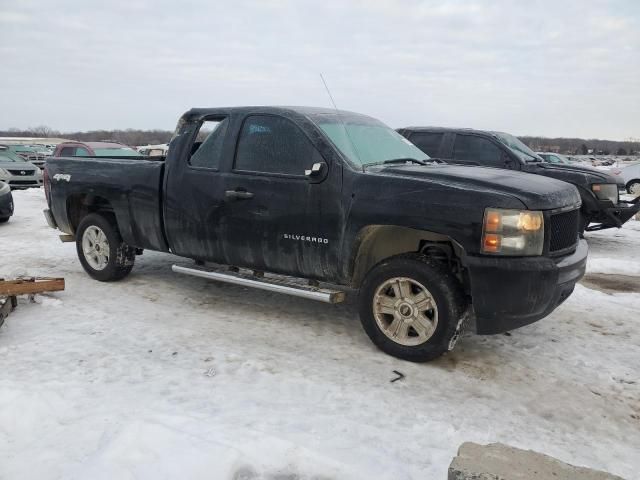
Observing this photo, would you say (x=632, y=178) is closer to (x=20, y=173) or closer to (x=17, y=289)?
(x=17, y=289)

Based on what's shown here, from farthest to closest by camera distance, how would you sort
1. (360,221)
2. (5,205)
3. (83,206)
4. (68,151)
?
(68,151) < (5,205) < (83,206) < (360,221)

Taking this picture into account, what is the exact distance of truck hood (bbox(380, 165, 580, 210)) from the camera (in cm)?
359

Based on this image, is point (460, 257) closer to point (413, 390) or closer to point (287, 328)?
point (413, 390)

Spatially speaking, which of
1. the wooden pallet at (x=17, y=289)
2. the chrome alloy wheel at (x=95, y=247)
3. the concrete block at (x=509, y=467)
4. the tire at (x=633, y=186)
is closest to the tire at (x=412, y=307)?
the concrete block at (x=509, y=467)

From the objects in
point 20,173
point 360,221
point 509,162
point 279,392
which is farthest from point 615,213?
point 20,173

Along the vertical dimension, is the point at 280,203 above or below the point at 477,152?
below

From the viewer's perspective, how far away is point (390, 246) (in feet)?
14.2

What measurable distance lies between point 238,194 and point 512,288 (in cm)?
239

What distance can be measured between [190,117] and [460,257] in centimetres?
307

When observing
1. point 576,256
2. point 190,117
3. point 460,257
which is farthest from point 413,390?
point 190,117

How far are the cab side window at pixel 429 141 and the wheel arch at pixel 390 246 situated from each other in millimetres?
5500

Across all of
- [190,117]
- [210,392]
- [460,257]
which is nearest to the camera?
[210,392]

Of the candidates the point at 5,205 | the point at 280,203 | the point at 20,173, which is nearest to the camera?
the point at 280,203

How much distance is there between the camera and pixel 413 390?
3564mm
